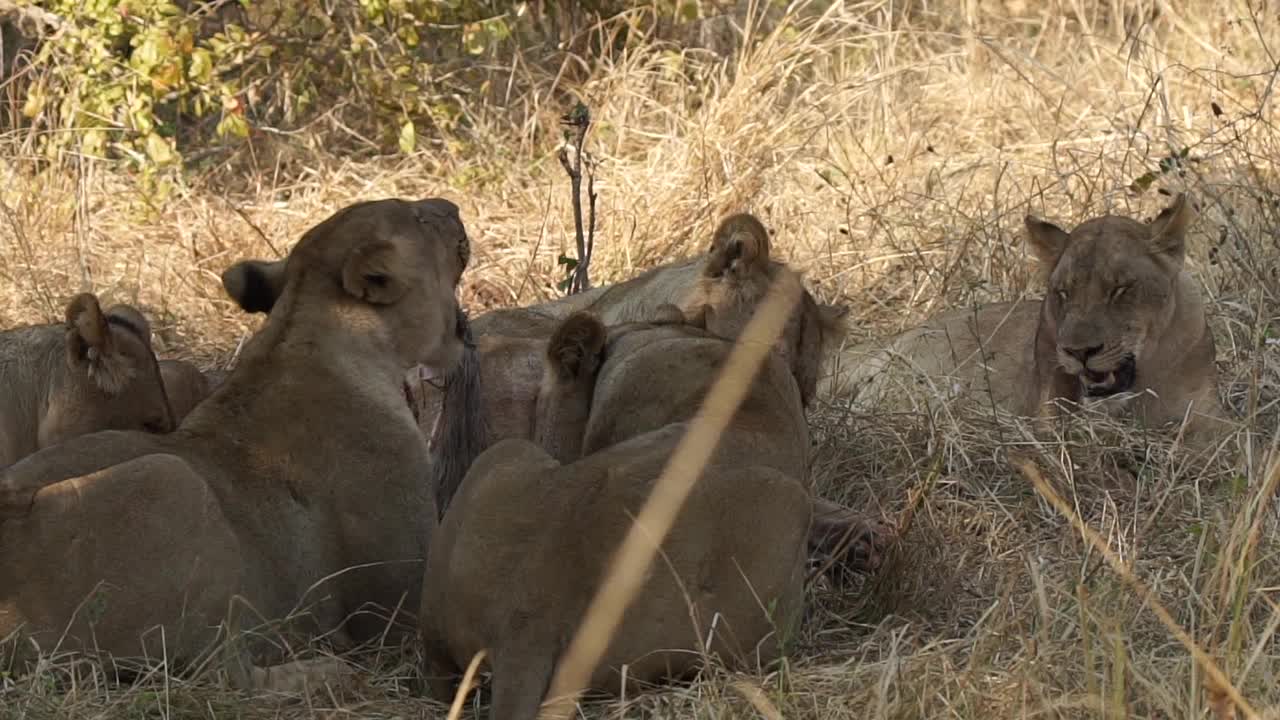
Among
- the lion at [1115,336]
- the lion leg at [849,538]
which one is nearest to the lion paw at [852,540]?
the lion leg at [849,538]

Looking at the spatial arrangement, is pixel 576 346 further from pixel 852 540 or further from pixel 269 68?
pixel 269 68

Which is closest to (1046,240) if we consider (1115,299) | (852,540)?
(1115,299)

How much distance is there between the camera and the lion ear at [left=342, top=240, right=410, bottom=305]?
4219 mm

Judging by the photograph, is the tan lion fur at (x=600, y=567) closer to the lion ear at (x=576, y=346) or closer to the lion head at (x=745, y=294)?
the lion ear at (x=576, y=346)

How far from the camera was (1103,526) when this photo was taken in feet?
14.6

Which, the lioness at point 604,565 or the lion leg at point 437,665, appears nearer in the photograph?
the lioness at point 604,565

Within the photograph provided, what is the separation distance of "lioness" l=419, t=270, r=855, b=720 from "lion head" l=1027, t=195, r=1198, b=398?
2.02m

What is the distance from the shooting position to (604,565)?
3.43 meters

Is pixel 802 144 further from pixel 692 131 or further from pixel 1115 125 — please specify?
pixel 1115 125

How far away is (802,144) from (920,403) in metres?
3.30

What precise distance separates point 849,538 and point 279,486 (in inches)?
54.6

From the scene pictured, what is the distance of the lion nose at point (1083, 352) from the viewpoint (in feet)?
18.2

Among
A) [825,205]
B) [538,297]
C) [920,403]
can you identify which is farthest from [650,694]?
[825,205]

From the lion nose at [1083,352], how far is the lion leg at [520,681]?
269 centimetres
